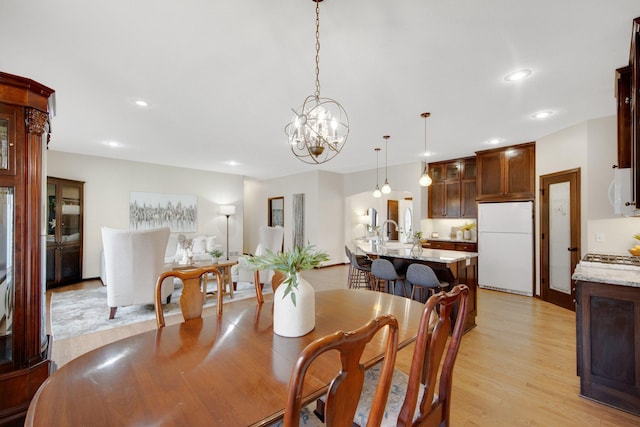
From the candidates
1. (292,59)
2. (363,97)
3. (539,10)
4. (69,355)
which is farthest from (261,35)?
(69,355)

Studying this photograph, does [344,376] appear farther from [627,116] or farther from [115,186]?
[115,186]

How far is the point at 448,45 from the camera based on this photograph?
2115 millimetres

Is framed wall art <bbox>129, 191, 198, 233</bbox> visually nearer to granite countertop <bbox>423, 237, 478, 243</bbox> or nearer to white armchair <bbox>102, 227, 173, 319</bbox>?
white armchair <bbox>102, 227, 173, 319</bbox>

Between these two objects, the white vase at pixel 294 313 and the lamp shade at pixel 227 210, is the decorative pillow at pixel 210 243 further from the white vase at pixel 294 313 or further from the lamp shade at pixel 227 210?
the white vase at pixel 294 313

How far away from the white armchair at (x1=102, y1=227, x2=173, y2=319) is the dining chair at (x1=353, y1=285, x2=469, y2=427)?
325cm

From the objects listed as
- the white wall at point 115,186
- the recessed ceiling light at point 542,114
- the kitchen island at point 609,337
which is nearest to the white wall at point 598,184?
the recessed ceiling light at point 542,114

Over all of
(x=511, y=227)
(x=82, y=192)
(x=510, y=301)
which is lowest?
(x=510, y=301)

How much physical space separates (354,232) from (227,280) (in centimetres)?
404

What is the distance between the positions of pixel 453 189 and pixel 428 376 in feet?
17.9

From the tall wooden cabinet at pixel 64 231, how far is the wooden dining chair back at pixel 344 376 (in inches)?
258

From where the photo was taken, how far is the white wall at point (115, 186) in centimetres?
566

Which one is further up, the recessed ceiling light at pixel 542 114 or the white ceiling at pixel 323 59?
the white ceiling at pixel 323 59

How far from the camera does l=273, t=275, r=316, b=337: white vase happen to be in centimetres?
136

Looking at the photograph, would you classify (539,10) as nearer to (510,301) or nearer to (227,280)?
(510,301)
